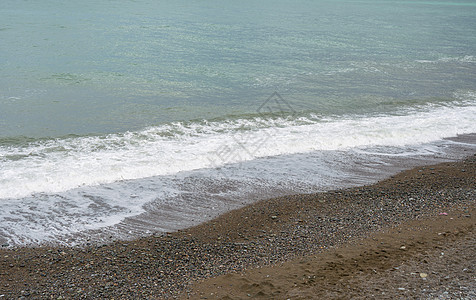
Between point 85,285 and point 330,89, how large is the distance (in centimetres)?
1588

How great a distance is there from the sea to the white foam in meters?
0.05

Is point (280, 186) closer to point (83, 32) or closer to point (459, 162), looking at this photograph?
point (459, 162)

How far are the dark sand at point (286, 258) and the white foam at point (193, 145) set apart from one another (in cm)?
305

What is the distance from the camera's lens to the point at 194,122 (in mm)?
14414

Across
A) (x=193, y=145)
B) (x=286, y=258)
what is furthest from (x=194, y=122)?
(x=286, y=258)

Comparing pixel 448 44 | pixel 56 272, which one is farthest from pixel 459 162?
pixel 448 44

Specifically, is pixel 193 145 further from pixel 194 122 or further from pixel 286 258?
pixel 286 258

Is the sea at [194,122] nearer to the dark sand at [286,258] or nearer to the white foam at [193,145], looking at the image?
the white foam at [193,145]

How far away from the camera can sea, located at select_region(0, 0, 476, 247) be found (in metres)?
8.63

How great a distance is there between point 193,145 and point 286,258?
6.43 metres

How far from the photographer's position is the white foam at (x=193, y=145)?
984 cm

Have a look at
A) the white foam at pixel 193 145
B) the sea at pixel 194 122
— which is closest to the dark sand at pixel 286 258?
the sea at pixel 194 122

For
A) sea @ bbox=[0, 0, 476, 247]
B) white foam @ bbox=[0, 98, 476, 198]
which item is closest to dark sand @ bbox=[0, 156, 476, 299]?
sea @ bbox=[0, 0, 476, 247]

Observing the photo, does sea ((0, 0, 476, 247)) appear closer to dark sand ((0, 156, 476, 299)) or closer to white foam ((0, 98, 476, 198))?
white foam ((0, 98, 476, 198))
